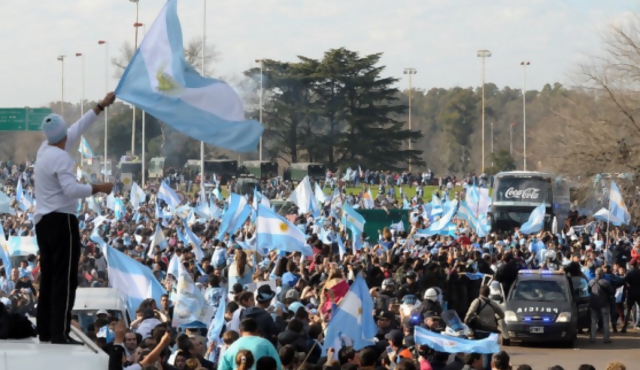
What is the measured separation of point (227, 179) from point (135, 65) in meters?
73.5

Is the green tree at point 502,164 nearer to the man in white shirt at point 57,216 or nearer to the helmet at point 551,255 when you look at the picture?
the helmet at point 551,255

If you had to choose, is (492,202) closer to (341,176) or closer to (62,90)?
(341,176)

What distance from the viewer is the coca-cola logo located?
145ft

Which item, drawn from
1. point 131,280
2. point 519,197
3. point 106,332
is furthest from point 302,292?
point 519,197

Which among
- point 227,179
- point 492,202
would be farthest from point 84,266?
point 227,179

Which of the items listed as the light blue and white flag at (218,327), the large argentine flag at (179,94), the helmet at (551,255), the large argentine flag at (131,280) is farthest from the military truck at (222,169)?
the large argentine flag at (179,94)

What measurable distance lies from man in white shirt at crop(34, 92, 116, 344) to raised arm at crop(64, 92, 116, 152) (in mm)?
20

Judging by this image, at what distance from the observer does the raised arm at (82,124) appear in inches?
227

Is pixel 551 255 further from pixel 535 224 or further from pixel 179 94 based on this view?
pixel 179 94

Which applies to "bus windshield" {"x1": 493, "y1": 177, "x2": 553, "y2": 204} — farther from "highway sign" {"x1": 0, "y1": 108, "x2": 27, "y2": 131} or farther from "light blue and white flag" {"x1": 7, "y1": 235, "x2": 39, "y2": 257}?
"highway sign" {"x1": 0, "y1": 108, "x2": 27, "y2": 131}

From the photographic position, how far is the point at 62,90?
301ft

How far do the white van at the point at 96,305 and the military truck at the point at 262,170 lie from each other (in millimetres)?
67195

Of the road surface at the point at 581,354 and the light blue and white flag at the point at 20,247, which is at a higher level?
the light blue and white flag at the point at 20,247

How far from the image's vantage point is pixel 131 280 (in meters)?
13.4
